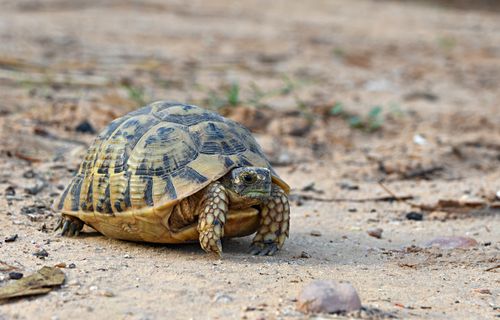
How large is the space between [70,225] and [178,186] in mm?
697

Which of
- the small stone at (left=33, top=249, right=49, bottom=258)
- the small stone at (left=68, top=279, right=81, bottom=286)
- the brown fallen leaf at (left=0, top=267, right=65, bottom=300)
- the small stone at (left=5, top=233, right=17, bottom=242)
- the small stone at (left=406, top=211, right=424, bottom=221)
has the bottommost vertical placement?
the small stone at (left=406, top=211, right=424, bottom=221)

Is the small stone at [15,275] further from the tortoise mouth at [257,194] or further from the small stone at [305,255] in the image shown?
the small stone at [305,255]

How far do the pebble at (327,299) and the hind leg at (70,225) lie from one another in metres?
1.54

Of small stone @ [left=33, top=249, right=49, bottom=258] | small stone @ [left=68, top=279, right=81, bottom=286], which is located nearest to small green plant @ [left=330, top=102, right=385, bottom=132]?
small stone @ [left=33, top=249, right=49, bottom=258]

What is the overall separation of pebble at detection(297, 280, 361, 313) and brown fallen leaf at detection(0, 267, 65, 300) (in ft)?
3.04

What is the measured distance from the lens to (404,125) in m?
7.65

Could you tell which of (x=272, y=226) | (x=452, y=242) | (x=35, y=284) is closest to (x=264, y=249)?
(x=272, y=226)

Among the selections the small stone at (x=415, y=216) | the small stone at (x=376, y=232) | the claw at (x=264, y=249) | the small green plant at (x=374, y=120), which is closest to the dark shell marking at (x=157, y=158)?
the claw at (x=264, y=249)

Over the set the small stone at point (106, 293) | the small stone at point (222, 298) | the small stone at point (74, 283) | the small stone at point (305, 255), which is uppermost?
the small stone at point (106, 293)

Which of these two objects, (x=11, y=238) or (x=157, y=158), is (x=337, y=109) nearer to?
(x=157, y=158)

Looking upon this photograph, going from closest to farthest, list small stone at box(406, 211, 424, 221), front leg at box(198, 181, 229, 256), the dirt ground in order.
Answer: the dirt ground, front leg at box(198, 181, 229, 256), small stone at box(406, 211, 424, 221)

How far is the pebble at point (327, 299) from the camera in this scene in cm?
298

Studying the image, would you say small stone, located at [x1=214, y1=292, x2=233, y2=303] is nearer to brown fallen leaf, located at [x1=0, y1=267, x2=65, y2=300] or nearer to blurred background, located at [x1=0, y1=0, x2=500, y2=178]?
brown fallen leaf, located at [x1=0, y1=267, x2=65, y2=300]

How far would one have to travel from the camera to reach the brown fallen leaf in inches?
119
